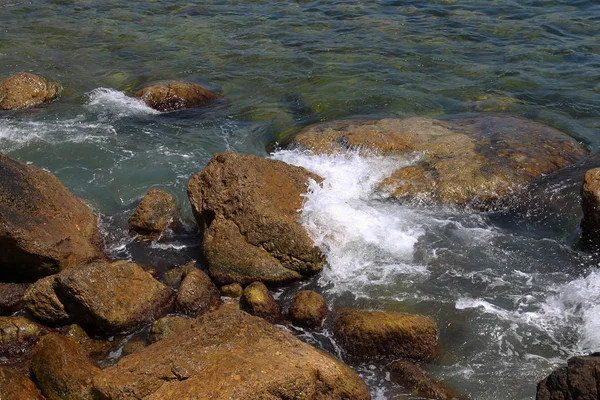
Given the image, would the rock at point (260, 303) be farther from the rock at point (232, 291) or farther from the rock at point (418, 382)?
the rock at point (418, 382)

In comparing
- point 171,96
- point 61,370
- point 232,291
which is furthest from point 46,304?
point 171,96

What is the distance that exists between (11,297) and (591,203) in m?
7.19

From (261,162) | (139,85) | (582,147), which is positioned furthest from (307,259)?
(139,85)

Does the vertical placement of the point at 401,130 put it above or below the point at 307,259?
above

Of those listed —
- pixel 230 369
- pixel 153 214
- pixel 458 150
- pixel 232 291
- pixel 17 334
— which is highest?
pixel 458 150

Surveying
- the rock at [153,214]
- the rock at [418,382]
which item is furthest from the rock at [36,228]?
the rock at [418,382]

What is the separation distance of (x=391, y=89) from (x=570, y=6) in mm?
7356

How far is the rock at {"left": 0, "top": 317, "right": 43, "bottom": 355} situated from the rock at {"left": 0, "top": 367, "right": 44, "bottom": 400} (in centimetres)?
80

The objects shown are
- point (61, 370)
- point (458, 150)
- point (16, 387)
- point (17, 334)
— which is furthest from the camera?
point (458, 150)

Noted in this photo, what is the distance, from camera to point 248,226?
799cm

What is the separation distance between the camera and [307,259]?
7.96 metres

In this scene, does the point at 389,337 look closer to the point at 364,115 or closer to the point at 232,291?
the point at 232,291

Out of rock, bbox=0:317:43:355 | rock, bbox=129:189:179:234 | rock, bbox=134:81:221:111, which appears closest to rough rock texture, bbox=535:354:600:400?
rock, bbox=0:317:43:355

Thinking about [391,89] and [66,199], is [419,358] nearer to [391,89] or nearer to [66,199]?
[66,199]
